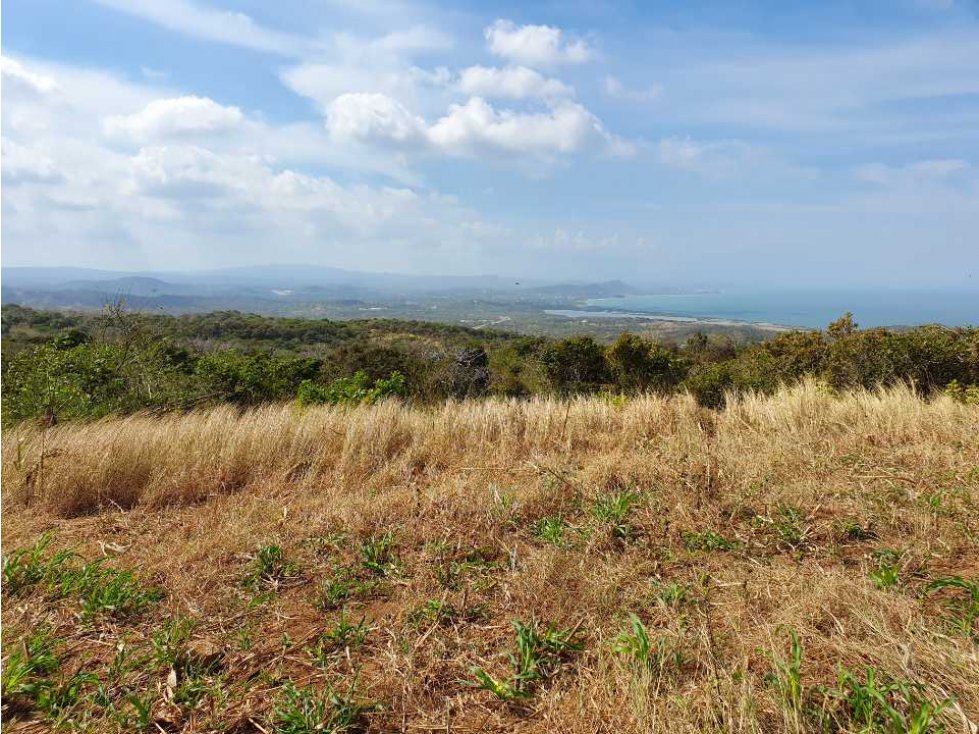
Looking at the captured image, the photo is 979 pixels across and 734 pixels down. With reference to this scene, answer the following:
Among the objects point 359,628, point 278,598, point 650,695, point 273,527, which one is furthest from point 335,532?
point 650,695

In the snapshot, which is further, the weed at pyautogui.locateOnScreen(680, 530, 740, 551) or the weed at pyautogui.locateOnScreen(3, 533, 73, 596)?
the weed at pyautogui.locateOnScreen(680, 530, 740, 551)

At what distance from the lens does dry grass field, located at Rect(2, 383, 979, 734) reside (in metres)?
1.88

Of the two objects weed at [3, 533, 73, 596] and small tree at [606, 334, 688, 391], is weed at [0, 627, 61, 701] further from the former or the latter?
small tree at [606, 334, 688, 391]

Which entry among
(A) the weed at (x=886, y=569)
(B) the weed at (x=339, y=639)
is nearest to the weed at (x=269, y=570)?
(B) the weed at (x=339, y=639)

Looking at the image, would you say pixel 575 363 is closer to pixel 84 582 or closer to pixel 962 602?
pixel 962 602

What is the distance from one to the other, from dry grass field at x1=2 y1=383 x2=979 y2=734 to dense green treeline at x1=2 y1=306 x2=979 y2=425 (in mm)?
3200

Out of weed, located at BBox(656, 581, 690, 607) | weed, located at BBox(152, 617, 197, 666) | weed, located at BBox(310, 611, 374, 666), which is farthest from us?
weed, located at BBox(656, 581, 690, 607)

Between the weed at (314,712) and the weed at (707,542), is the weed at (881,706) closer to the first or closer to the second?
the weed at (707,542)

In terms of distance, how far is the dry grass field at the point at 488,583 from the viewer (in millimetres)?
1880

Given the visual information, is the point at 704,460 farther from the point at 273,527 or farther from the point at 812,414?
the point at 273,527

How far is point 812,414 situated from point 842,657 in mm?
4436

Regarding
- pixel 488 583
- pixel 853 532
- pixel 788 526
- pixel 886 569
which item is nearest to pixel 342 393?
pixel 488 583

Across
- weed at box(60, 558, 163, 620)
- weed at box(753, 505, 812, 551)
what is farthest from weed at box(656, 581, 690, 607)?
weed at box(60, 558, 163, 620)

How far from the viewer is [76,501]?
3902mm
